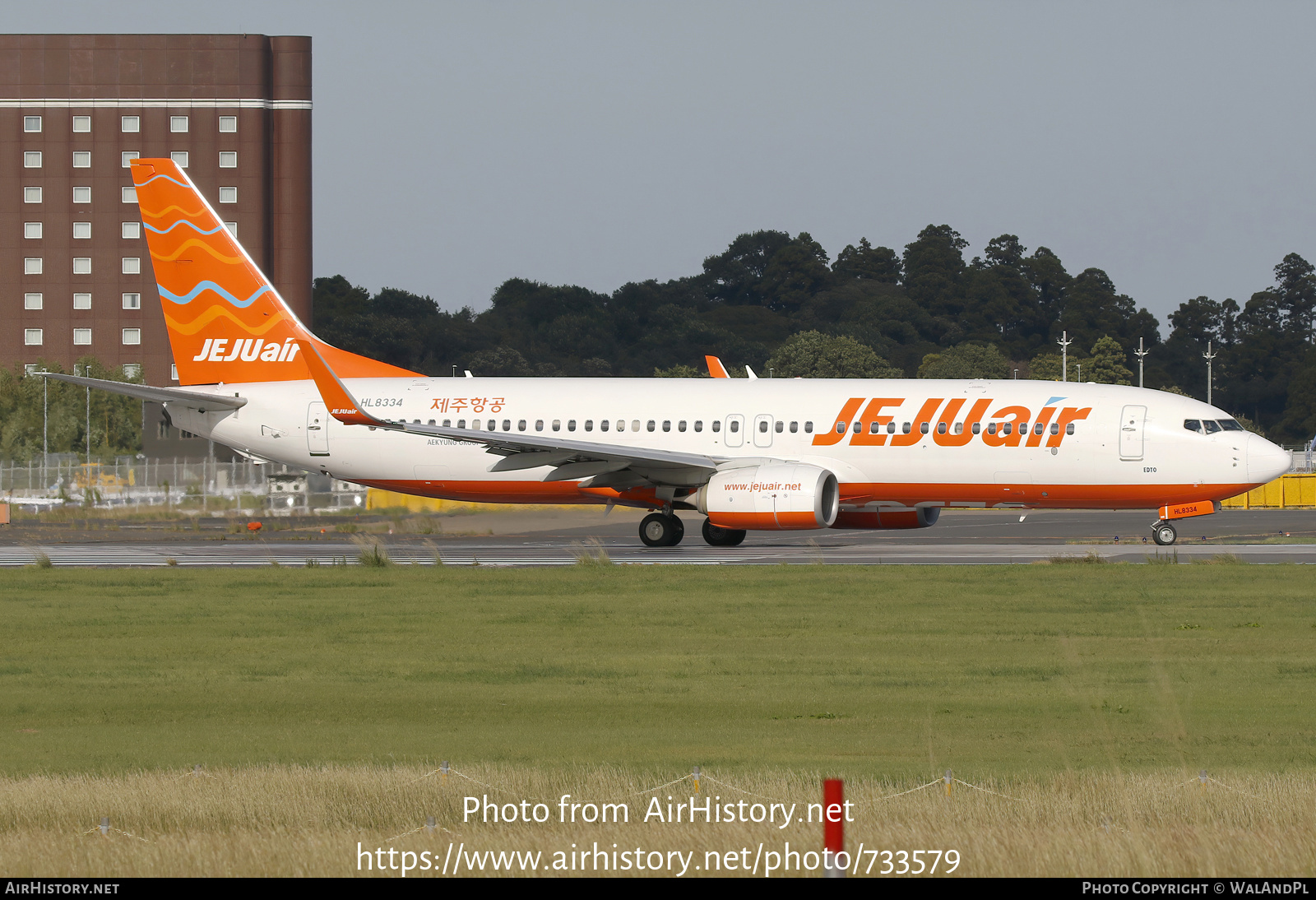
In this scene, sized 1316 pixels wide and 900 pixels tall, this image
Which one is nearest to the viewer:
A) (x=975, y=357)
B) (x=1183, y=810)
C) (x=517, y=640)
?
(x=1183, y=810)

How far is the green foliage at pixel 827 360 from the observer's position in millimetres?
110375

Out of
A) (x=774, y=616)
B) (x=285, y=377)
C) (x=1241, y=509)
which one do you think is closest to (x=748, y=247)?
(x=1241, y=509)

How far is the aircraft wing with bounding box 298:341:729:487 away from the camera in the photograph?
31078mm

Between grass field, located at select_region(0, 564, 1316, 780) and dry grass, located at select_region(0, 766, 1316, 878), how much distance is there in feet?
3.07

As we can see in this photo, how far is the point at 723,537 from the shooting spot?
1329 inches

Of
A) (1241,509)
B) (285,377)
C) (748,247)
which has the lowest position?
(1241,509)

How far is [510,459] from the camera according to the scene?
1283 inches

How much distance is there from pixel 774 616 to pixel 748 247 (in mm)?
159002

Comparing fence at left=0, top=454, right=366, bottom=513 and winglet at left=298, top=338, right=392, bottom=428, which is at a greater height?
winglet at left=298, top=338, right=392, bottom=428

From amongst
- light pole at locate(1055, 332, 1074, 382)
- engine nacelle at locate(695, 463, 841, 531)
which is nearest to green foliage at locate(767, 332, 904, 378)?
A: light pole at locate(1055, 332, 1074, 382)

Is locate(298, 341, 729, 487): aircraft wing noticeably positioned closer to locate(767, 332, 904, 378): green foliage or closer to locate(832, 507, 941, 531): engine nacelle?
locate(832, 507, 941, 531): engine nacelle

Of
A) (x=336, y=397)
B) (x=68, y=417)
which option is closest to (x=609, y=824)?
(x=336, y=397)

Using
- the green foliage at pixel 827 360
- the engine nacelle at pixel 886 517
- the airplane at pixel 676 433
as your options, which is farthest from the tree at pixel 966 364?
the airplane at pixel 676 433

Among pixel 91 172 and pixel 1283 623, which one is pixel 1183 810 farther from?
pixel 91 172
